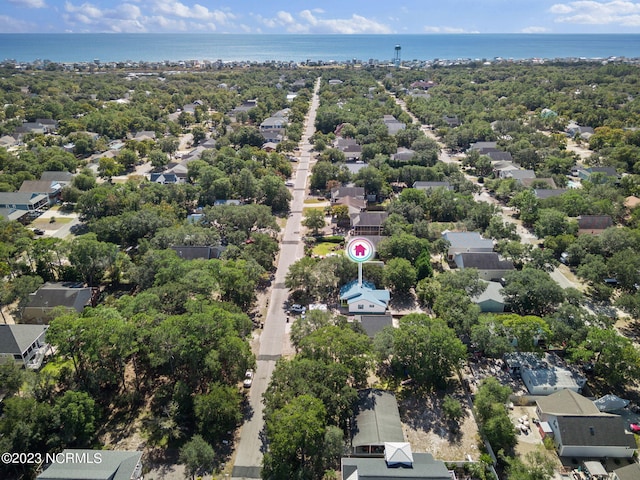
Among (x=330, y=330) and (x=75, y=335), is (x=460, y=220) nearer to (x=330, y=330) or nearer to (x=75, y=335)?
(x=330, y=330)

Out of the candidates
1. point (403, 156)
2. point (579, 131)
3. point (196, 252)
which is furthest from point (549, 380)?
point (579, 131)

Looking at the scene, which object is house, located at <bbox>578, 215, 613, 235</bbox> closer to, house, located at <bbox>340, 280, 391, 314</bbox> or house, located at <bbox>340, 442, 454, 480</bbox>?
house, located at <bbox>340, 280, 391, 314</bbox>

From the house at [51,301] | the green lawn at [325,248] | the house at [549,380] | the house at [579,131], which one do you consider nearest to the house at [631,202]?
the house at [579,131]

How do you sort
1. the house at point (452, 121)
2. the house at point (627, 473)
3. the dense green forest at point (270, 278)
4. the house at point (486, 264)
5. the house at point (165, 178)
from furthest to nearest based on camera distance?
the house at point (452, 121)
the house at point (165, 178)
the house at point (486, 264)
the dense green forest at point (270, 278)
the house at point (627, 473)

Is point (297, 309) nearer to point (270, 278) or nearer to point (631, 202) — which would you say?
point (270, 278)

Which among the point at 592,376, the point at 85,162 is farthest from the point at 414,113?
the point at 592,376

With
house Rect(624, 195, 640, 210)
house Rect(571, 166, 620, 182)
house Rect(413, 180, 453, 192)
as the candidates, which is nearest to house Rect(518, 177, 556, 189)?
house Rect(571, 166, 620, 182)

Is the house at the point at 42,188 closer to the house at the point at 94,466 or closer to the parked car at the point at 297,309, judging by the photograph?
the parked car at the point at 297,309
